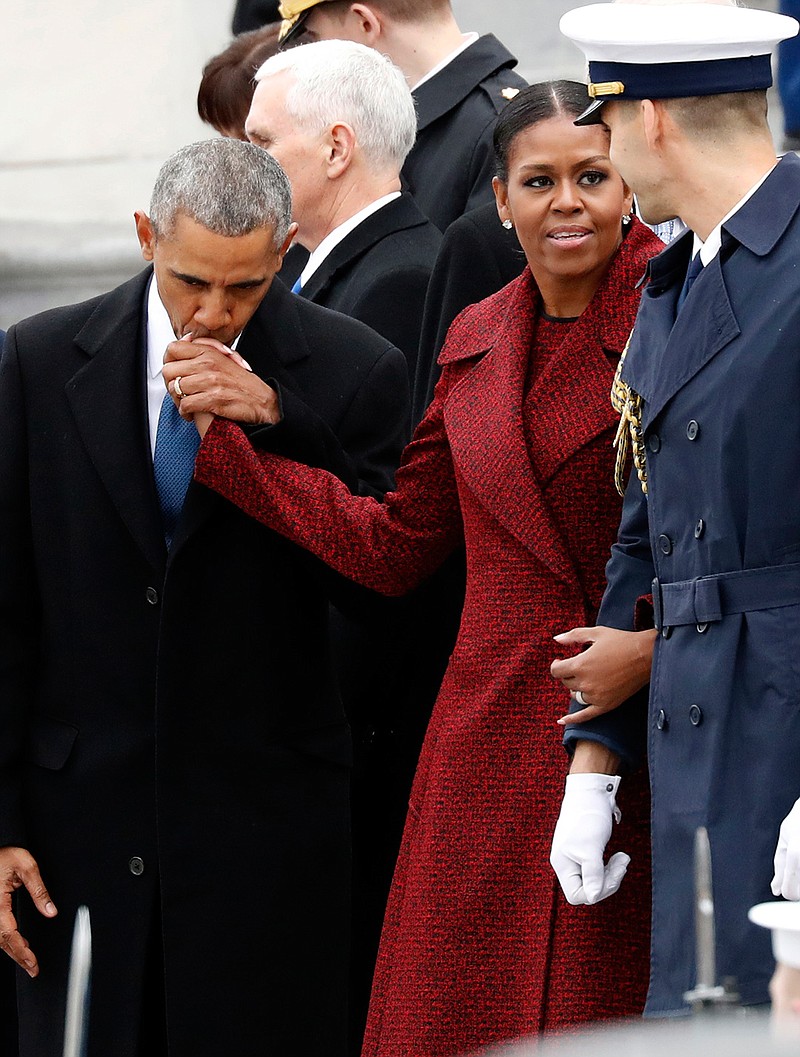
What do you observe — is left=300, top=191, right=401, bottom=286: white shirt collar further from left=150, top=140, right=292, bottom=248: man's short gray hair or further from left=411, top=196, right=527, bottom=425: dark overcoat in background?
left=150, top=140, right=292, bottom=248: man's short gray hair

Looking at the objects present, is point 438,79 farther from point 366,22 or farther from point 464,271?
point 464,271

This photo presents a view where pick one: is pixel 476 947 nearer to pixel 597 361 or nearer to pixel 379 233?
pixel 597 361

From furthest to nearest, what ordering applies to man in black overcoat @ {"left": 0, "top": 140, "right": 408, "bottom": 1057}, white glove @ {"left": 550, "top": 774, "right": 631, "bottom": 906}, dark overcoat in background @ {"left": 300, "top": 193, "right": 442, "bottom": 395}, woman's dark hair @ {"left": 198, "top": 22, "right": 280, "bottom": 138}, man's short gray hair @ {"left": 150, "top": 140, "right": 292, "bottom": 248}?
woman's dark hair @ {"left": 198, "top": 22, "right": 280, "bottom": 138}, dark overcoat in background @ {"left": 300, "top": 193, "right": 442, "bottom": 395}, man in black overcoat @ {"left": 0, "top": 140, "right": 408, "bottom": 1057}, man's short gray hair @ {"left": 150, "top": 140, "right": 292, "bottom": 248}, white glove @ {"left": 550, "top": 774, "right": 631, "bottom": 906}

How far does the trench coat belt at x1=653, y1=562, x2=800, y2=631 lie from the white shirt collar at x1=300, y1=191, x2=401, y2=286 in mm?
1948

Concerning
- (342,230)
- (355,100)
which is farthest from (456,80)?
(342,230)

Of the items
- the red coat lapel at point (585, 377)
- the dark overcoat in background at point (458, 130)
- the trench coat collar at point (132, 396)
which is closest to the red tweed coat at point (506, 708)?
the red coat lapel at point (585, 377)

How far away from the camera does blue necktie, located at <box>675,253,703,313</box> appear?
2.83 m

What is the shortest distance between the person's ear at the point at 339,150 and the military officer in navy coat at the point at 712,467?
1661 millimetres

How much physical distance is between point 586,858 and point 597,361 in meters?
0.82

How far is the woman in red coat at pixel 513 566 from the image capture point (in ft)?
10.4

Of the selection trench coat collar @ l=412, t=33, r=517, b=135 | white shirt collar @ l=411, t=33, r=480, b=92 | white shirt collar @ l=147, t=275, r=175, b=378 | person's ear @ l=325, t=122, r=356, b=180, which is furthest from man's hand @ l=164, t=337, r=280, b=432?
white shirt collar @ l=411, t=33, r=480, b=92

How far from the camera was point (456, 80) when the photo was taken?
16.4ft

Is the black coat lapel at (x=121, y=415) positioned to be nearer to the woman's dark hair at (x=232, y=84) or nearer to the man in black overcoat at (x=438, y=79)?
the man in black overcoat at (x=438, y=79)

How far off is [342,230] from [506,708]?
5.35 ft
